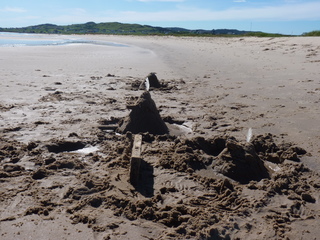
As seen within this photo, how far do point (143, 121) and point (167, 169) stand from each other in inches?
52.9

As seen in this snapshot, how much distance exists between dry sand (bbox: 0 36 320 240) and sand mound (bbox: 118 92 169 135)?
225 mm

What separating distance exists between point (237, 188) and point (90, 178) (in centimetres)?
142

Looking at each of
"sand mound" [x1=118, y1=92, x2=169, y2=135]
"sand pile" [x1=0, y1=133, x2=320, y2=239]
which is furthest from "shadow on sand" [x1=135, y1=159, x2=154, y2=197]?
"sand mound" [x1=118, y1=92, x2=169, y2=135]

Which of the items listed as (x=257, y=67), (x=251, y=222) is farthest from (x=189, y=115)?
(x=257, y=67)

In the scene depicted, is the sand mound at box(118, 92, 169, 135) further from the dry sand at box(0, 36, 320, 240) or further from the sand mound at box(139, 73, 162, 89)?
the sand mound at box(139, 73, 162, 89)

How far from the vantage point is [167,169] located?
3.56 m

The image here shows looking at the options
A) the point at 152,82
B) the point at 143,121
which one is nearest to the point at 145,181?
the point at 143,121

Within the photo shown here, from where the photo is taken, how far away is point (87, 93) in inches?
285

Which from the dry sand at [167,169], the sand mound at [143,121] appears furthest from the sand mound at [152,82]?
the sand mound at [143,121]

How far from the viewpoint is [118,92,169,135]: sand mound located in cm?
472

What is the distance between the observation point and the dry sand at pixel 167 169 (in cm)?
261

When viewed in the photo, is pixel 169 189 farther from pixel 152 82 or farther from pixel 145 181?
pixel 152 82

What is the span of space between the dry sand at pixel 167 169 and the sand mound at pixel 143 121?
8.9 inches

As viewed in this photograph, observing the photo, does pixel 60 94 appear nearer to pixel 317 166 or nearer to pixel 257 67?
pixel 317 166
